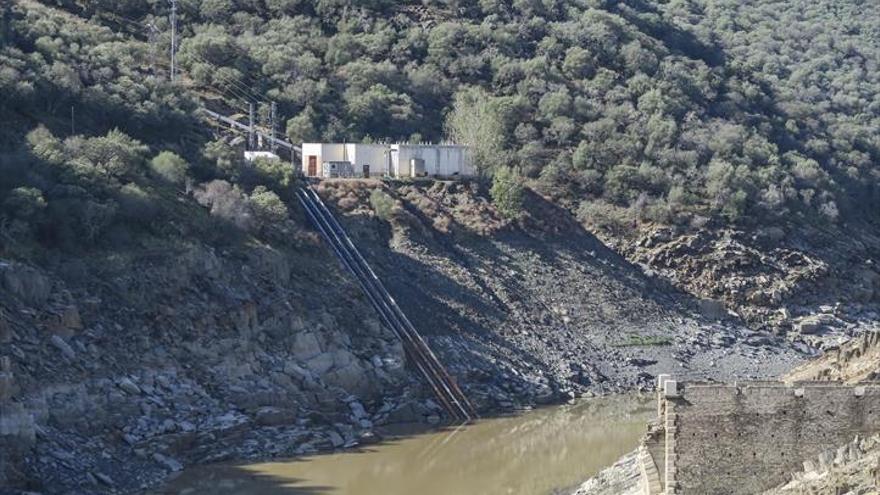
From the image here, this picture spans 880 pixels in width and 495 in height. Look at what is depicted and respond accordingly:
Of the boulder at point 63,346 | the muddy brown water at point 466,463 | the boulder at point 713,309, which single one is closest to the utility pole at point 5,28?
the boulder at point 63,346

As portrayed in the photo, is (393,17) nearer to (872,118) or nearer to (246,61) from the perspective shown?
(246,61)

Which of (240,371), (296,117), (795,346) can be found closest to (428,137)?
(296,117)

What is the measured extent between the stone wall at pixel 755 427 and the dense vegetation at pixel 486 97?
33818mm

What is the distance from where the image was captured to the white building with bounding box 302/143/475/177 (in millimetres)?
66688

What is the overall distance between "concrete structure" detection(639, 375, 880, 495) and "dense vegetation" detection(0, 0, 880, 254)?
111ft

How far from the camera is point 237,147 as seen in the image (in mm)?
63188

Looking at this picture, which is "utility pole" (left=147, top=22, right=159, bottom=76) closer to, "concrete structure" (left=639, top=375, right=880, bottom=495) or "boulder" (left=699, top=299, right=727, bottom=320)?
"boulder" (left=699, top=299, right=727, bottom=320)

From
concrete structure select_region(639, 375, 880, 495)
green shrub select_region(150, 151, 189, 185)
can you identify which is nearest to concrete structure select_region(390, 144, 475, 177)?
green shrub select_region(150, 151, 189, 185)

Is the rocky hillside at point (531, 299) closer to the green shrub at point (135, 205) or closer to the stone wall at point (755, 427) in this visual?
the green shrub at point (135, 205)

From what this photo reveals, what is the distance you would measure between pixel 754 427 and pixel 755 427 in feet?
0.05

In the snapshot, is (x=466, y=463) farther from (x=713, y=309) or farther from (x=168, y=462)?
(x=713, y=309)

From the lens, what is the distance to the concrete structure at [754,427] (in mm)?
21812

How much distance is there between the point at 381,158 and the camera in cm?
6738

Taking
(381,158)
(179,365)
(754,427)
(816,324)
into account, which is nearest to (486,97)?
(381,158)
